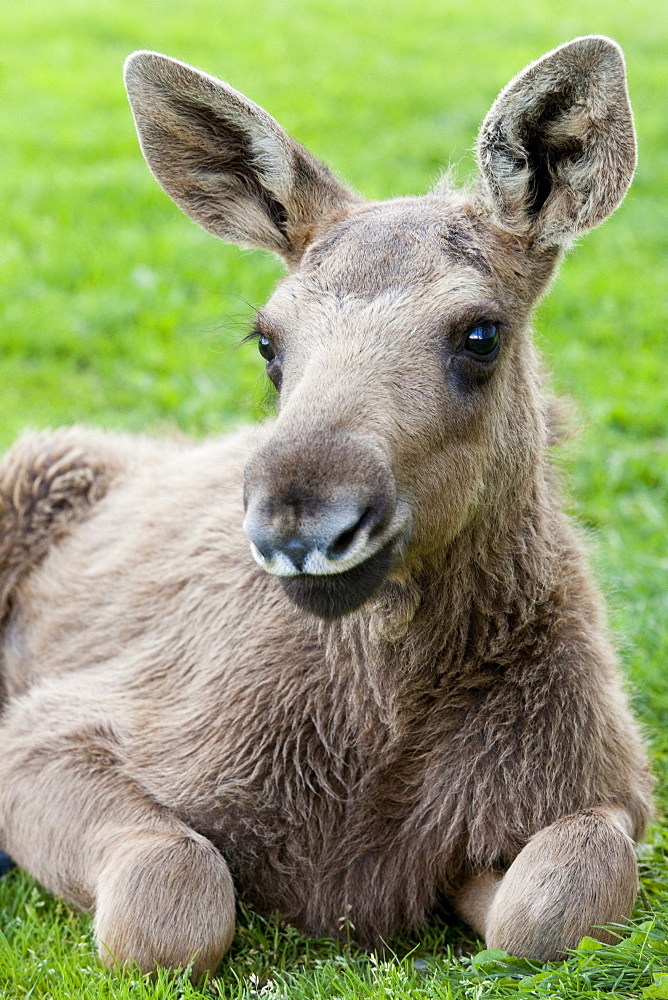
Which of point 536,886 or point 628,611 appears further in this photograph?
point 628,611

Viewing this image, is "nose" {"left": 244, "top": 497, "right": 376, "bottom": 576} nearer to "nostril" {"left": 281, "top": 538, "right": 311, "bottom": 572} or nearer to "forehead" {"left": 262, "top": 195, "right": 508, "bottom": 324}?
"nostril" {"left": 281, "top": 538, "right": 311, "bottom": 572}

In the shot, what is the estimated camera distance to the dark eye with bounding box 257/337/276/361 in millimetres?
4676

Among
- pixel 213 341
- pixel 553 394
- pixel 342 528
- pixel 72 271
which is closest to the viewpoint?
pixel 342 528

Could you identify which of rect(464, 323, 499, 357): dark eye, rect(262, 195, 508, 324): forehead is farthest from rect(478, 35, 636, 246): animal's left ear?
rect(464, 323, 499, 357): dark eye

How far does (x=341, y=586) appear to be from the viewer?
3941 millimetres

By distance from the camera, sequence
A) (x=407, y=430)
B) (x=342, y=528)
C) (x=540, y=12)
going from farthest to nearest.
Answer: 1. (x=540, y=12)
2. (x=407, y=430)
3. (x=342, y=528)

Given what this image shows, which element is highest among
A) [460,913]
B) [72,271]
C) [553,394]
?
[72,271]

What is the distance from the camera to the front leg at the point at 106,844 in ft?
14.6

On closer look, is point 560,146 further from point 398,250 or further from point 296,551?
point 296,551

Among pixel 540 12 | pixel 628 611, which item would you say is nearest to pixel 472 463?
pixel 628 611

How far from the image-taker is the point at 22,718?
5586 millimetres

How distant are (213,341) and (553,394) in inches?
215

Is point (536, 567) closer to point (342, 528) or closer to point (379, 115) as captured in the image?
point (342, 528)

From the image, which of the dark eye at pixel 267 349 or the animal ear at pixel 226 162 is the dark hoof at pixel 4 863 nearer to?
the dark eye at pixel 267 349
